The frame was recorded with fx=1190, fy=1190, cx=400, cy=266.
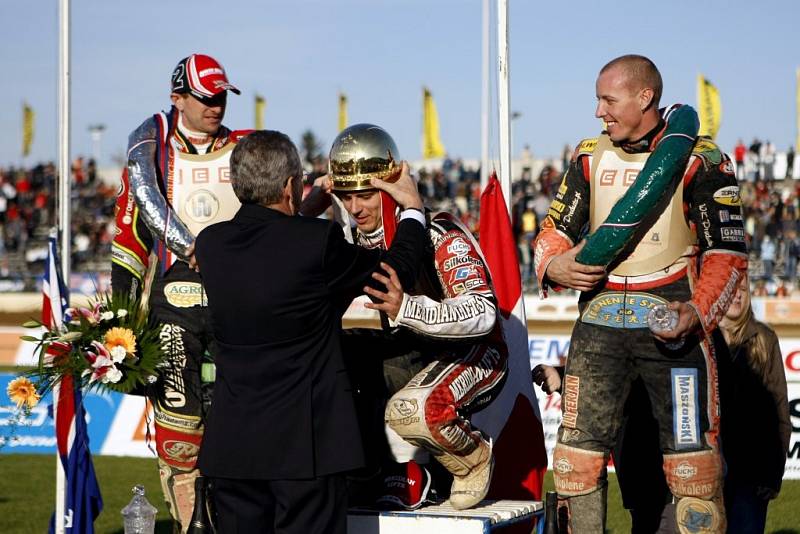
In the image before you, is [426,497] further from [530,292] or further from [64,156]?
[530,292]

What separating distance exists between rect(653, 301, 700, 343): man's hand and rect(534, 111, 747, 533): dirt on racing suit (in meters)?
0.05

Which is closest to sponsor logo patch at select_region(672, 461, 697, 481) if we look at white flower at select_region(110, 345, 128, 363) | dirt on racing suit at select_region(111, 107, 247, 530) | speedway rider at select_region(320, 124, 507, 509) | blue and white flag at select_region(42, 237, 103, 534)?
speedway rider at select_region(320, 124, 507, 509)

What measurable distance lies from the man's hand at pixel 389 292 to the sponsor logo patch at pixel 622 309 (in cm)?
111

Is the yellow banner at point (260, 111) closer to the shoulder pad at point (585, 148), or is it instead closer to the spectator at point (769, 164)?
the spectator at point (769, 164)

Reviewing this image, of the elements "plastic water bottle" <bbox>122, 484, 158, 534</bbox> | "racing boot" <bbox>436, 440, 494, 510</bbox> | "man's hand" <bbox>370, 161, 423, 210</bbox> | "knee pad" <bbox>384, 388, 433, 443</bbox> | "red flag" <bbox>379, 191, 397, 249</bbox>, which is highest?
"man's hand" <bbox>370, 161, 423, 210</bbox>

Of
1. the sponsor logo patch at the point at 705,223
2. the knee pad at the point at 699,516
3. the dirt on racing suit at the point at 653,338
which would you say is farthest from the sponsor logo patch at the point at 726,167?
the knee pad at the point at 699,516

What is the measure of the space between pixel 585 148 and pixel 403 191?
3.05 feet

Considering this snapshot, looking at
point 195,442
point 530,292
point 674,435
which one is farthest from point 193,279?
point 530,292

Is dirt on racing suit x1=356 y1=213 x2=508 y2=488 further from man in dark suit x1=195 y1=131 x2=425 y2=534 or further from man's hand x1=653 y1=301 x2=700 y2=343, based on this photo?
man's hand x1=653 y1=301 x2=700 y2=343

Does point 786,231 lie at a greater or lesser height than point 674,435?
greater

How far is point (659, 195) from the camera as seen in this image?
5.22m

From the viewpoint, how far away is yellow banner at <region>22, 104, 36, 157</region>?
4641 centimetres

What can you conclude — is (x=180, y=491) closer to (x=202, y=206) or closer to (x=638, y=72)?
(x=202, y=206)

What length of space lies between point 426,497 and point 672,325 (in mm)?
1477
